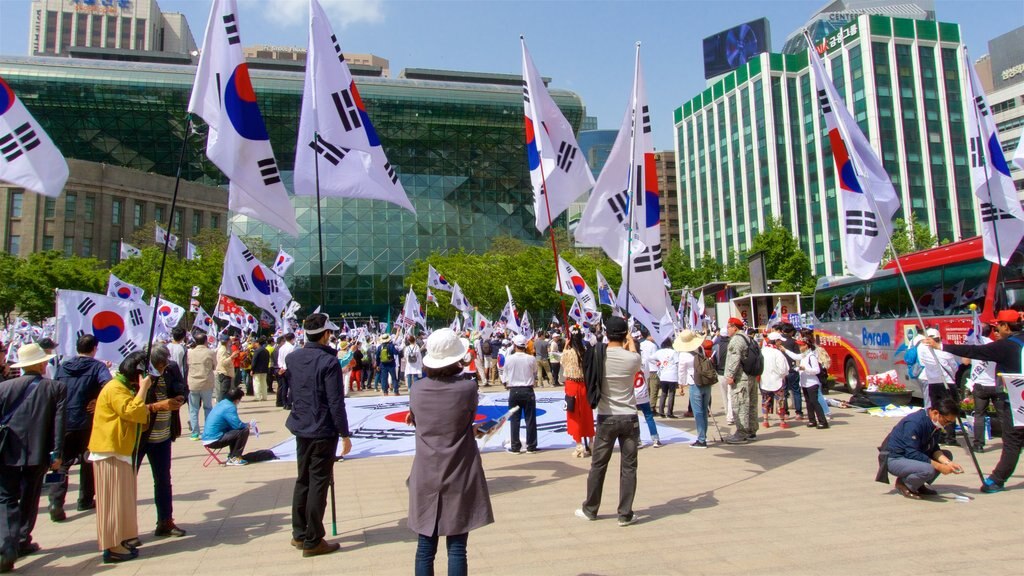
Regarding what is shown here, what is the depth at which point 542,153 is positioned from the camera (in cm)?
823

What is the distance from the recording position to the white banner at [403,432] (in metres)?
10.3

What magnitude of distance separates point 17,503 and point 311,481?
2300 mm

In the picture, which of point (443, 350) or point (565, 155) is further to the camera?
point (565, 155)

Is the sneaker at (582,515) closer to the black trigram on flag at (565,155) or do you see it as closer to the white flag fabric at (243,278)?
the black trigram on flag at (565,155)

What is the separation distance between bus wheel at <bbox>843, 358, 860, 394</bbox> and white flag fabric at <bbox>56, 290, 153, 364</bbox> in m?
15.4

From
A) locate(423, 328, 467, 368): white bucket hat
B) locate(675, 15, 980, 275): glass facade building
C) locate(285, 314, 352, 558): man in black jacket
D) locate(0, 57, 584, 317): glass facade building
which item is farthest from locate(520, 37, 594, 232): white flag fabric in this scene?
locate(675, 15, 980, 275): glass facade building

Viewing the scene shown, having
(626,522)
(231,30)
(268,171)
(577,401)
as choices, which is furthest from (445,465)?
(231,30)

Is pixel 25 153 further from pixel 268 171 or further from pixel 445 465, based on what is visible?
pixel 445 465

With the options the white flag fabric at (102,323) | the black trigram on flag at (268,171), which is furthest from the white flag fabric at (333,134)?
the white flag fabric at (102,323)

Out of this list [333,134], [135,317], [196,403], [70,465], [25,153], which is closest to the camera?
[25,153]

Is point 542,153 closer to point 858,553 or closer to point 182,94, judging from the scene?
point 858,553

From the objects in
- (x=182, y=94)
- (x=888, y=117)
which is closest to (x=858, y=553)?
(x=182, y=94)

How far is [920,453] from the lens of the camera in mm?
6477

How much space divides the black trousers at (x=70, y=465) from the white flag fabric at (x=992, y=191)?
1026 centimetres
